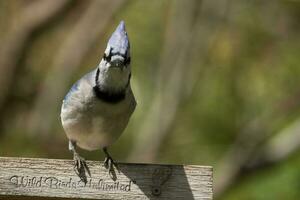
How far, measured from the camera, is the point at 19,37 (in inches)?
298

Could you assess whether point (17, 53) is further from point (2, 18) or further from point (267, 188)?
point (267, 188)

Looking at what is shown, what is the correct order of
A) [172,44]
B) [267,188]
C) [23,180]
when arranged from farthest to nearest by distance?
1. [172,44]
2. [267,188]
3. [23,180]

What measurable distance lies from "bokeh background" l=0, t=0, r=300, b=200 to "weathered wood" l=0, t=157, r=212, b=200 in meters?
2.89

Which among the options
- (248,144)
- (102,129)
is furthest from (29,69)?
(102,129)

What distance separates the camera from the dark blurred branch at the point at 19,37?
24.7 feet

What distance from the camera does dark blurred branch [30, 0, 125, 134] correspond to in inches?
306

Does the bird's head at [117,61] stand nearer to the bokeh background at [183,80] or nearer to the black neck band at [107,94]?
the black neck band at [107,94]

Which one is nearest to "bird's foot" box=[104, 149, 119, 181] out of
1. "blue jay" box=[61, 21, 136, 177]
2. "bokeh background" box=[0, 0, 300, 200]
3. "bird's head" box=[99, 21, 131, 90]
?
"blue jay" box=[61, 21, 136, 177]

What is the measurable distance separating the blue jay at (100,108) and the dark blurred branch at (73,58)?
3072 mm

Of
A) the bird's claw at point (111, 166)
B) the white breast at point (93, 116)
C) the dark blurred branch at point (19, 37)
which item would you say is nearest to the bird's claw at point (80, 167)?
the bird's claw at point (111, 166)

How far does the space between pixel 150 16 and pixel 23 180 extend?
4641mm

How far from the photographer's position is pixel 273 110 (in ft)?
25.8

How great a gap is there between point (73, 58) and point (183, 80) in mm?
1037

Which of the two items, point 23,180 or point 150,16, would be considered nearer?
point 23,180
